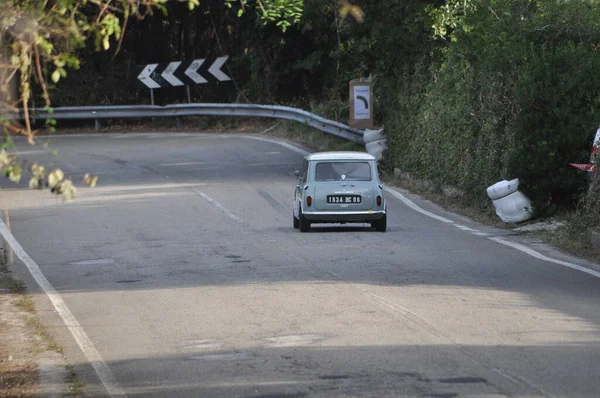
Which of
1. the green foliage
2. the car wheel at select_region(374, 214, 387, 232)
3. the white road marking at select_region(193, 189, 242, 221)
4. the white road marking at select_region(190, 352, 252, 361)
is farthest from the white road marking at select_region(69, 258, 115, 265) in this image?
the green foliage

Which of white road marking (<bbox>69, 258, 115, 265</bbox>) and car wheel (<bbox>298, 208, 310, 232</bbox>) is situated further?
car wheel (<bbox>298, 208, 310, 232</bbox>)

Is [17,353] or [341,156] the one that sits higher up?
[341,156]

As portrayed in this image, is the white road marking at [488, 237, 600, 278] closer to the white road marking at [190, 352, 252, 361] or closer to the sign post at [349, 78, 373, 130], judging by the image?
the white road marking at [190, 352, 252, 361]

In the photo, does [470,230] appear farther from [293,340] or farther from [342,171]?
[293,340]

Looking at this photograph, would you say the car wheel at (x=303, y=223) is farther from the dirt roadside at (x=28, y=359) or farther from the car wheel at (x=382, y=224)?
the dirt roadside at (x=28, y=359)

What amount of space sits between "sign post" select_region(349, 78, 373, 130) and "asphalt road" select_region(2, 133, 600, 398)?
710 centimetres

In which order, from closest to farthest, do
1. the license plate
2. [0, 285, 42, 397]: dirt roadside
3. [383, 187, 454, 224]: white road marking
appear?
1. [0, 285, 42, 397]: dirt roadside
2. the license plate
3. [383, 187, 454, 224]: white road marking

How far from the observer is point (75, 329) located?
12.0 m

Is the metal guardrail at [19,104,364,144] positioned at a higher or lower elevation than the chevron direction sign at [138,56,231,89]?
lower

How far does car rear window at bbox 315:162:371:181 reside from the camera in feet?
68.2

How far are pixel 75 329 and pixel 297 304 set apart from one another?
241 cm

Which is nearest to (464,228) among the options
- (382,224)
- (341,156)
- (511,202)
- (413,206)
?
(511,202)

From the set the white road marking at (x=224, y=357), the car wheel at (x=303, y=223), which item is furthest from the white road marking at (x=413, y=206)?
the white road marking at (x=224, y=357)

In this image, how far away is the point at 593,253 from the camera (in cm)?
1650
